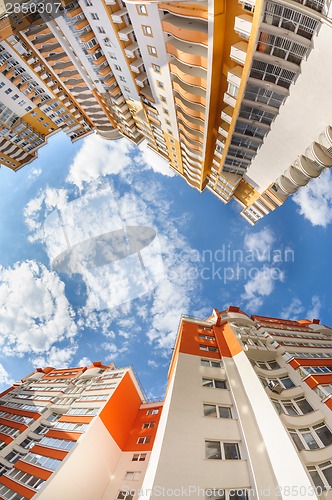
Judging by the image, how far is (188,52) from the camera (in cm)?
1394

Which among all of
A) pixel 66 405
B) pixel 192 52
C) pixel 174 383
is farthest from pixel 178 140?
pixel 66 405

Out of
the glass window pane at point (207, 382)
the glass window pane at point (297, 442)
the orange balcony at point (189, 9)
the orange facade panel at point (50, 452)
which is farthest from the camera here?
the orange facade panel at point (50, 452)

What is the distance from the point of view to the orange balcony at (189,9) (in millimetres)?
11961

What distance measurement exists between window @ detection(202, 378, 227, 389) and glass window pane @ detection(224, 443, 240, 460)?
3.18 metres

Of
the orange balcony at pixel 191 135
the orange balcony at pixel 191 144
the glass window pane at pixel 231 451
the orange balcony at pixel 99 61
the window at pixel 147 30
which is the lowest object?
the glass window pane at pixel 231 451

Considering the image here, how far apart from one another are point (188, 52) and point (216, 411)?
20575 mm

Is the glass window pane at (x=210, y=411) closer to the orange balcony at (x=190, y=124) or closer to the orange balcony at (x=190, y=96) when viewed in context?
the orange balcony at (x=190, y=96)

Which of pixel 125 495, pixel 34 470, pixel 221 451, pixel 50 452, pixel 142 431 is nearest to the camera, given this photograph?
pixel 221 451

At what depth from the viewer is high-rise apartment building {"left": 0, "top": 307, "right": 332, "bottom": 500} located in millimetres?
8531

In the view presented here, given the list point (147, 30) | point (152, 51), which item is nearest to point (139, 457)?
point (152, 51)

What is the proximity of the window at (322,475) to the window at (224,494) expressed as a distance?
290 cm

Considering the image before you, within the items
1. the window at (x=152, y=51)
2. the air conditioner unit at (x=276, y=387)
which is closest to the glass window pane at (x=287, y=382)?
the air conditioner unit at (x=276, y=387)

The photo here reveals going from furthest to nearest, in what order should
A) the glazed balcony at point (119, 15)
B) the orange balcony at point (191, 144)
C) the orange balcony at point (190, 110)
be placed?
the orange balcony at point (191, 144)
the orange balcony at point (190, 110)
the glazed balcony at point (119, 15)

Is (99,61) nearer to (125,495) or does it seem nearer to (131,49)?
(131,49)
